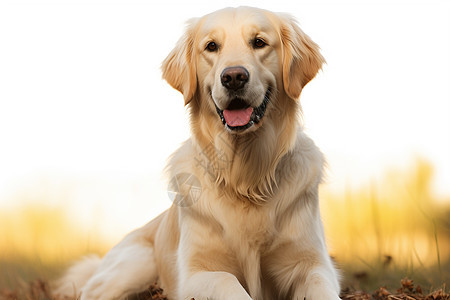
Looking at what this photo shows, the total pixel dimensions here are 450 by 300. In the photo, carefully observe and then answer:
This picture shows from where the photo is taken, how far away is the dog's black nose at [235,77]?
11.7 feet

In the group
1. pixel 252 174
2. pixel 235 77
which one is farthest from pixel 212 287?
pixel 235 77

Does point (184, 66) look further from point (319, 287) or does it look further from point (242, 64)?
point (319, 287)

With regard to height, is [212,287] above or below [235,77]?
below

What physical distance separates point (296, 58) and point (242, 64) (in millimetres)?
578

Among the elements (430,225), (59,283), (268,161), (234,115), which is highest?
(234,115)

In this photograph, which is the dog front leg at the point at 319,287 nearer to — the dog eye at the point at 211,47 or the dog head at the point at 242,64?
the dog head at the point at 242,64

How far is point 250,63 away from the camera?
12.1 feet

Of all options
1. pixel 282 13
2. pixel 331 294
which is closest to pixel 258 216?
pixel 331 294

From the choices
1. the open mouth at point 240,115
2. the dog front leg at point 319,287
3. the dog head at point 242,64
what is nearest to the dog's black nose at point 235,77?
the dog head at point 242,64

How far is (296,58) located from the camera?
4059 millimetres

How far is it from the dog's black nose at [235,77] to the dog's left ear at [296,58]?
0.47 metres

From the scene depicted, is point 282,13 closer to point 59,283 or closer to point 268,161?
point 268,161

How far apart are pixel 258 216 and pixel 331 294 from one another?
28.1 inches

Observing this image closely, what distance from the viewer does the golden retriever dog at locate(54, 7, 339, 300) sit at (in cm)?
389
